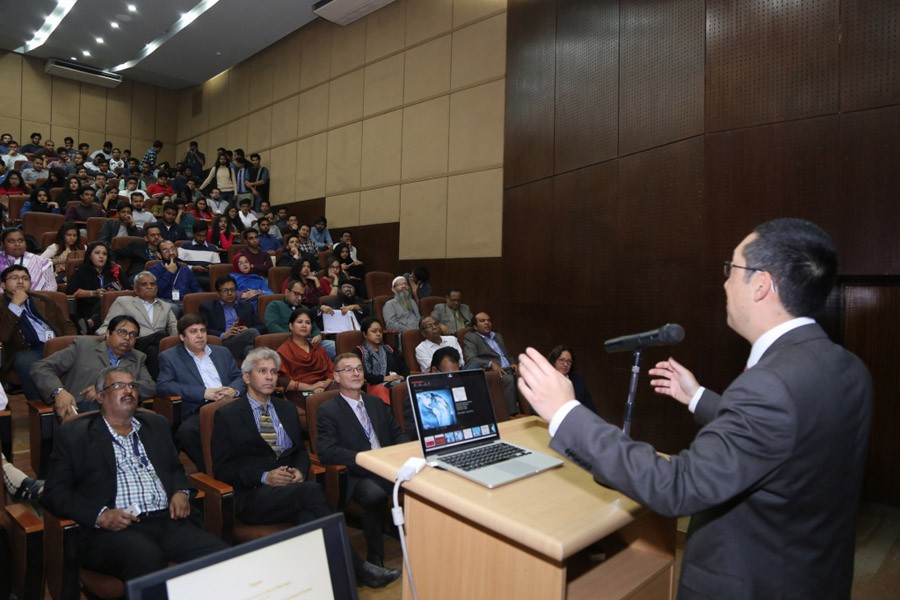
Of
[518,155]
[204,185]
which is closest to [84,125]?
[204,185]

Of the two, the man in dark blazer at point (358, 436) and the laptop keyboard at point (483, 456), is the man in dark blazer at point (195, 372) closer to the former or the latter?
the man in dark blazer at point (358, 436)

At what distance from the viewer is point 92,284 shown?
4270 millimetres

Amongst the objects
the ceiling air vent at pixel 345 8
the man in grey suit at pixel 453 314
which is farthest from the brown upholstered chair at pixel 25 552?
the ceiling air vent at pixel 345 8

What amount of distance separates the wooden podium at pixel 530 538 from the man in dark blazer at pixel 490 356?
2627 mm

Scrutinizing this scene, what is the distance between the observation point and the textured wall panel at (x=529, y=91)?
507 cm

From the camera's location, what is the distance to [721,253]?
11.7 feet

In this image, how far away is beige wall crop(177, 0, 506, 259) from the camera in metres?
6.04

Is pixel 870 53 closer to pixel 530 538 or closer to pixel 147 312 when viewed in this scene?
pixel 530 538

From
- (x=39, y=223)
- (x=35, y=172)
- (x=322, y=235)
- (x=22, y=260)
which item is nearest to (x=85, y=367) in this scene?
(x=22, y=260)

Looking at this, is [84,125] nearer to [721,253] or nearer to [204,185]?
[204,185]

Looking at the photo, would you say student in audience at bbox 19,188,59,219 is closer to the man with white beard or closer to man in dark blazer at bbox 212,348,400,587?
the man with white beard

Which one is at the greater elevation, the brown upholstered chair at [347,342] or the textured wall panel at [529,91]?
the textured wall panel at [529,91]

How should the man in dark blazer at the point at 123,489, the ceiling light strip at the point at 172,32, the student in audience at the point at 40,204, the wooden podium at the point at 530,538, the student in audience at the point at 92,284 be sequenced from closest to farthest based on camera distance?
the wooden podium at the point at 530,538
the man in dark blazer at the point at 123,489
the student in audience at the point at 92,284
the student in audience at the point at 40,204
the ceiling light strip at the point at 172,32

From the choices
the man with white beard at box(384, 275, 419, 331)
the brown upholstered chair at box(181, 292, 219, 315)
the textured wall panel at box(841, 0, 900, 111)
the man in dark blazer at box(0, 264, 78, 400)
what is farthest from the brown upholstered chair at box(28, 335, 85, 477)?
the textured wall panel at box(841, 0, 900, 111)
